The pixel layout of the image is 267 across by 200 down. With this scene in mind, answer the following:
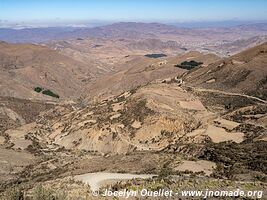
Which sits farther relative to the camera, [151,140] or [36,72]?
[36,72]

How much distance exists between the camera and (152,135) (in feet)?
134

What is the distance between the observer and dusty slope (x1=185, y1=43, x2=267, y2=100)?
54.9 meters

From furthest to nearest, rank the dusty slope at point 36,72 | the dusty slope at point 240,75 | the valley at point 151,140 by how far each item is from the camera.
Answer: the dusty slope at point 36,72, the dusty slope at point 240,75, the valley at point 151,140

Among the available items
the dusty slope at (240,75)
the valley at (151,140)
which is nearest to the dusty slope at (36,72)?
the valley at (151,140)

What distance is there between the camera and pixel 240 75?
59.4 meters

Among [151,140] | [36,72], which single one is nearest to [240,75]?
[151,140]

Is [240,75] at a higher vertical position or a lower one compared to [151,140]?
Result: higher

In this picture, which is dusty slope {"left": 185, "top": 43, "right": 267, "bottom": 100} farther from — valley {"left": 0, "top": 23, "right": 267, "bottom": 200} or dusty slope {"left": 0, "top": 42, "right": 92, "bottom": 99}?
dusty slope {"left": 0, "top": 42, "right": 92, "bottom": 99}

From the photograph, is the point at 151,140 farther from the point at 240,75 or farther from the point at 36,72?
the point at 36,72

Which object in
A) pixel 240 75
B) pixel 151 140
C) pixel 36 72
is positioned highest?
pixel 240 75

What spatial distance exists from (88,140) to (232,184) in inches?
1043

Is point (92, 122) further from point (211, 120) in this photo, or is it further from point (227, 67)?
point (227, 67)

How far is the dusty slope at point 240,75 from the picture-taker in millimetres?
54875

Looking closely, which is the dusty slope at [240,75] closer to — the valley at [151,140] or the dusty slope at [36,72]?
the valley at [151,140]
